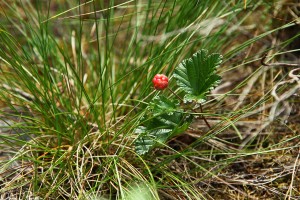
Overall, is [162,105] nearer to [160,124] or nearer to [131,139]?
[160,124]

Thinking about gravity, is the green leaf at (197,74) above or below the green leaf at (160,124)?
above

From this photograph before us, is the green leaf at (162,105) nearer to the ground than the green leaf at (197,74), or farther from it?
nearer to the ground

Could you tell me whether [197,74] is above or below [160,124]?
above

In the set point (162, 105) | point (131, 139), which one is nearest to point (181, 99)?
point (162, 105)

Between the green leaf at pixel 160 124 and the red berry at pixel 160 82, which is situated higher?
the red berry at pixel 160 82

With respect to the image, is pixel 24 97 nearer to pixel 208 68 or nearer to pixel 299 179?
pixel 208 68
